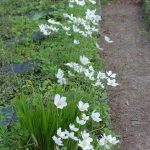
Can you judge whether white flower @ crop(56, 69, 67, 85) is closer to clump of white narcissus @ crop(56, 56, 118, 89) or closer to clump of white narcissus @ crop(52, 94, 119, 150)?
clump of white narcissus @ crop(56, 56, 118, 89)

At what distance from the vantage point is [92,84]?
4.05 meters

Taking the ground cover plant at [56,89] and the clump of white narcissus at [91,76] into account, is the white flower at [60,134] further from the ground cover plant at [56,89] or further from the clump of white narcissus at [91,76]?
the clump of white narcissus at [91,76]

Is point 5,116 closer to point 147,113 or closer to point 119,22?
point 147,113

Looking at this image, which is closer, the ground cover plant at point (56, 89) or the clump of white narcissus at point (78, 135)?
the clump of white narcissus at point (78, 135)

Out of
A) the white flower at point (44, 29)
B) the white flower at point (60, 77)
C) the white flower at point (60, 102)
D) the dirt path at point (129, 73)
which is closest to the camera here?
the white flower at point (60, 102)

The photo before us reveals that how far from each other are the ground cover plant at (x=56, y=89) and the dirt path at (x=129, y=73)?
34 cm

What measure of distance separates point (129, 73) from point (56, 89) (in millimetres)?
2216

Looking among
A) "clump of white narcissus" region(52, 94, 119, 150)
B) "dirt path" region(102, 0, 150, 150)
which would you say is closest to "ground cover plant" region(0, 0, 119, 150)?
"clump of white narcissus" region(52, 94, 119, 150)

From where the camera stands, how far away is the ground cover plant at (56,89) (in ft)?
10.7

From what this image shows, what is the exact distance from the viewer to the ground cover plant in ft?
10.7

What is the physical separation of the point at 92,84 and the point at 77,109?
662 millimetres

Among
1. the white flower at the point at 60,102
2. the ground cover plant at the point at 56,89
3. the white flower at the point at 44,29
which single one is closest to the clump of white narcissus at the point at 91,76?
the ground cover plant at the point at 56,89

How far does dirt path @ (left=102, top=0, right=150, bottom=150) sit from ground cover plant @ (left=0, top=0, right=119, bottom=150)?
34cm

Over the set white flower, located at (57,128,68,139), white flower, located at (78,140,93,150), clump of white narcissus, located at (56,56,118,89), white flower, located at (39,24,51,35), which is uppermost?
white flower, located at (57,128,68,139)
